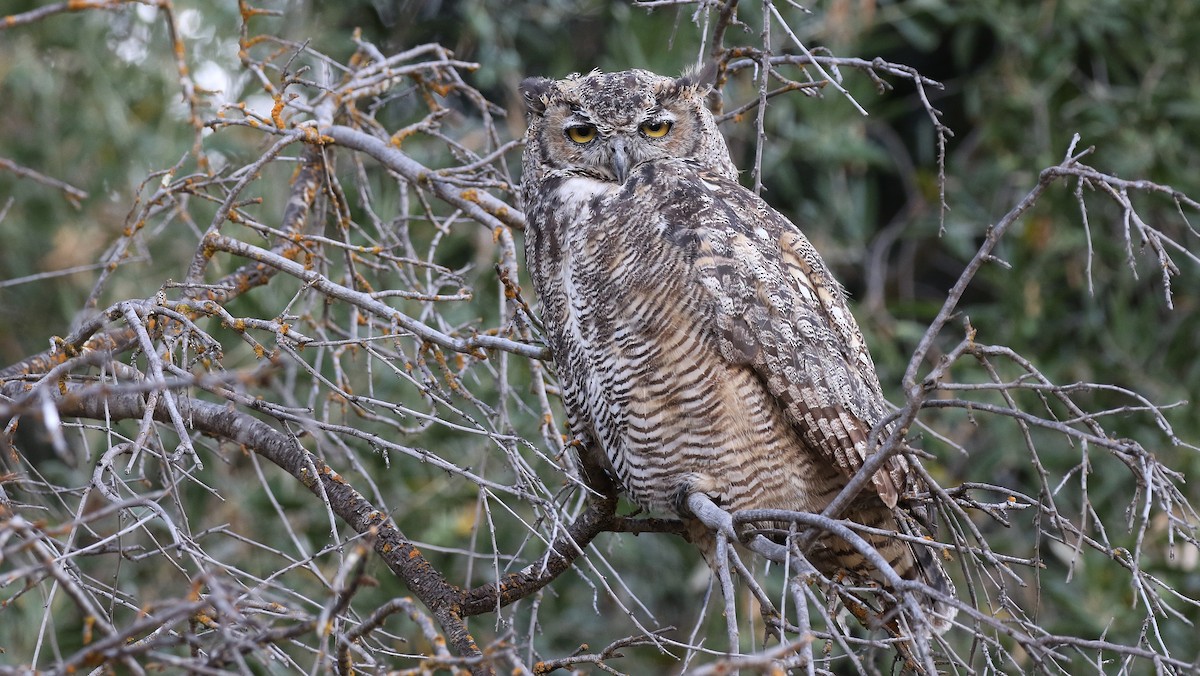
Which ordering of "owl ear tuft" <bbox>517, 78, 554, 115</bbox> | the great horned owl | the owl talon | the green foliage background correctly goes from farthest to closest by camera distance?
1. the green foliage background
2. "owl ear tuft" <bbox>517, 78, 554, 115</bbox>
3. the great horned owl
4. the owl talon

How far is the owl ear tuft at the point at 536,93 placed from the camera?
9.70ft

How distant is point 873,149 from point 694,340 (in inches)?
119

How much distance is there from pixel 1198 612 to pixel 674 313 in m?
3.56

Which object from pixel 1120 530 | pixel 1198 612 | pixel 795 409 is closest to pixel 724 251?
pixel 795 409

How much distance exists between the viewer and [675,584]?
5082 millimetres

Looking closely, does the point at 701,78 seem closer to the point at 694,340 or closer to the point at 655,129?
the point at 655,129

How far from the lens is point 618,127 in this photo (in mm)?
2795

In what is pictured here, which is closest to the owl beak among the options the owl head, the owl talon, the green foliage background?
the owl head

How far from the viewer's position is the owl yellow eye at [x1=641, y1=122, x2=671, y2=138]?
281cm

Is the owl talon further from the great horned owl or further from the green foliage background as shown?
the green foliage background

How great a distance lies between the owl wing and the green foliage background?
2037 mm

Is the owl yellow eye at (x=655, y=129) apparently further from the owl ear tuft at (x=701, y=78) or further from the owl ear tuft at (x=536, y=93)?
the owl ear tuft at (x=536, y=93)

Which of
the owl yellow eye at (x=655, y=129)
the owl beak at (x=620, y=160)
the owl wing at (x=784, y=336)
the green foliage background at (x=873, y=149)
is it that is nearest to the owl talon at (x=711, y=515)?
the owl wing at (x=784, y=336)

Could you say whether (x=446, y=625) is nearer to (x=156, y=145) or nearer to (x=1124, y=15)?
(x=156, y=145)
